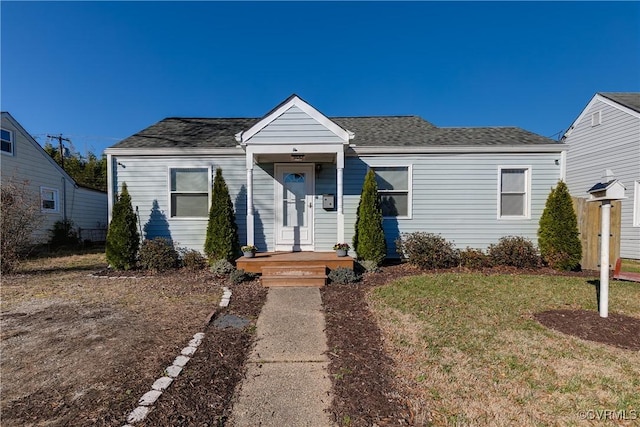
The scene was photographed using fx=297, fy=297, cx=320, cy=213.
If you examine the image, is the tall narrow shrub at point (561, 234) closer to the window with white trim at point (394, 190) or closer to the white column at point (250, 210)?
the window with white trim at point (394, 190)

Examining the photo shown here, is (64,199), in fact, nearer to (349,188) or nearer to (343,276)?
(349,188)

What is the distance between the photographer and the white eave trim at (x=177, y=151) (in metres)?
8.28

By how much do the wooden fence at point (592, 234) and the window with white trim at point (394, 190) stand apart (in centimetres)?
442

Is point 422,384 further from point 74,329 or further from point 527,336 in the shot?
point 74,329

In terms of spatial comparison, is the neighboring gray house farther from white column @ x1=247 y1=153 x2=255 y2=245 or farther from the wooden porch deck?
the wooden porch deck

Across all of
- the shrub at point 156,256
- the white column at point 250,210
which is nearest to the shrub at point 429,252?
the white column at point 250,210

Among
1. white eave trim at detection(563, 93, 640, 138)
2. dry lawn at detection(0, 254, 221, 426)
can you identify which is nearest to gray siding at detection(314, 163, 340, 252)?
dry lawn at detection(0, 254, 221, 426)

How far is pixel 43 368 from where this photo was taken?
2.99m

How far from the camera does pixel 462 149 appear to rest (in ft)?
27.6

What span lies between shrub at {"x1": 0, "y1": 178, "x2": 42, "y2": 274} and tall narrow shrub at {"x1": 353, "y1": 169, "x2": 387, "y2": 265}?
8701mm

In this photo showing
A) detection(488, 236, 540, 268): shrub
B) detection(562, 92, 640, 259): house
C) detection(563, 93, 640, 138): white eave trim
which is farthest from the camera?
detection(563, 93, 640, 138): white eave trim

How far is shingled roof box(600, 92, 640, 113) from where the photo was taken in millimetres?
10479

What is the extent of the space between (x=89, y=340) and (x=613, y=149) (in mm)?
16038

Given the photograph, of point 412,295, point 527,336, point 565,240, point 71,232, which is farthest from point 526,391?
point 71,232
